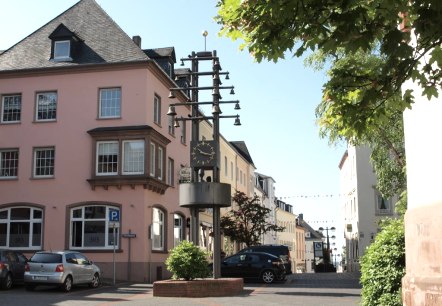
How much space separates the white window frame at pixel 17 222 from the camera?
1214 inches

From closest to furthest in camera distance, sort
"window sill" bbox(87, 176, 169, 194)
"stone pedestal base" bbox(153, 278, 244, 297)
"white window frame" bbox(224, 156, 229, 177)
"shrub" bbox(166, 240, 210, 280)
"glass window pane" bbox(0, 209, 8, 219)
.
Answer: "stone pedestal base" bbox(153, 278, 244, 297)
"shrub" bbox(166, 240, 210, 280)
"window sill" bbox(87, 176, 169, 194)
"glass window pane" bbox(0, 209, 8, 219)
"white window frame" bbox(224, 156, 229, 177)

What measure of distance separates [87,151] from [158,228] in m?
5.73

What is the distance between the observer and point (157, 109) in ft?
109

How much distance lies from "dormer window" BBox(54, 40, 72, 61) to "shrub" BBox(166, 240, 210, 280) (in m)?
16.5

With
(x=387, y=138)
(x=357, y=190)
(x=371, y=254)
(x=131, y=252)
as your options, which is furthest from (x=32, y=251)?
(x=357, y=190)

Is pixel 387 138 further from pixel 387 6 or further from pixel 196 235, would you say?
pixel 387 6

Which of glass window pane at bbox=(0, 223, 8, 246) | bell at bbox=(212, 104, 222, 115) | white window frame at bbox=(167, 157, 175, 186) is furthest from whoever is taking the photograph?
white window frame at bbox=(167, 157, 175, 186)

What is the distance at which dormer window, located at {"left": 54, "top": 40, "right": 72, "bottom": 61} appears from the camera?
107ft

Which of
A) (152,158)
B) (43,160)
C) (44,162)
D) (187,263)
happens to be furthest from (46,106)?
(187,263)

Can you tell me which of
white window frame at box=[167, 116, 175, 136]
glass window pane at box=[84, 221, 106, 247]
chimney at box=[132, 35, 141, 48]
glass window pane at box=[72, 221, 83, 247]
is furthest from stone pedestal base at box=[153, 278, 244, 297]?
chimney at box=[132, 35, 141, 48]

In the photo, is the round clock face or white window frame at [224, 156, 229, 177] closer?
the round clock face

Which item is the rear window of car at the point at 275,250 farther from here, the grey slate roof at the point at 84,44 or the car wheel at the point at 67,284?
the car wheel at the point at 67,284

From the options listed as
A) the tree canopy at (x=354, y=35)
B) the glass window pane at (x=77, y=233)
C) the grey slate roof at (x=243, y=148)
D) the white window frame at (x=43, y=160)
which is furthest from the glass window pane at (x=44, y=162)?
the grey slate roof at (x=243, y=148)

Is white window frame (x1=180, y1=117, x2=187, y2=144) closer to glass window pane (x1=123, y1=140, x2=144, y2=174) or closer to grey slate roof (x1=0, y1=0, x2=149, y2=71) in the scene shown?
grey slate roof (x1=0, y1=0, x2=149, y2=71)
